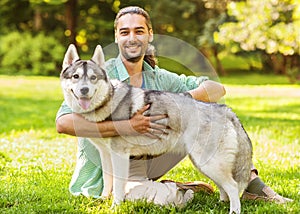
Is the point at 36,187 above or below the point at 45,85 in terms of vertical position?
above

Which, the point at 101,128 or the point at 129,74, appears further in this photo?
the point at 129,74

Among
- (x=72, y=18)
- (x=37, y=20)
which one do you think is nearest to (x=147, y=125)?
(x=72, y=18)

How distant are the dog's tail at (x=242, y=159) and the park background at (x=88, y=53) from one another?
27 cm

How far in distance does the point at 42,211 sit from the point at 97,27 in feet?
72.7

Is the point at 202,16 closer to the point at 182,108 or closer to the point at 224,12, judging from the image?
the point at 224,12

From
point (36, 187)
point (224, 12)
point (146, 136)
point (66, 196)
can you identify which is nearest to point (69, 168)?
point (36, 187)

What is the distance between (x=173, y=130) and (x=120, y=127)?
411 millimetres

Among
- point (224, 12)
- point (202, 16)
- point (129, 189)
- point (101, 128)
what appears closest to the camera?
point (101, 128)

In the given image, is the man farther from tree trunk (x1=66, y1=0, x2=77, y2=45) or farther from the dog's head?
tree trunk (x1=66, y1=0, x2=77, y2=45)

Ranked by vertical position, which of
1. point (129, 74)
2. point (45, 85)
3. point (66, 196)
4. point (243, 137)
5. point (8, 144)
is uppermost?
point (129, 74)

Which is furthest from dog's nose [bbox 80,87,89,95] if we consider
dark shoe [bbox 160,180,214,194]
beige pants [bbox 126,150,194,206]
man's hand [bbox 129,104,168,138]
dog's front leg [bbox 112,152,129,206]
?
dark shoe [bbox 160,180,214,194]

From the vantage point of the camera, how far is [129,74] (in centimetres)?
432

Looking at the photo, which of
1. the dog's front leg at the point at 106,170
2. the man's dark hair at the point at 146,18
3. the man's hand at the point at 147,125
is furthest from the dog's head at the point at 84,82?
the man's dark hair at the point at 146,18

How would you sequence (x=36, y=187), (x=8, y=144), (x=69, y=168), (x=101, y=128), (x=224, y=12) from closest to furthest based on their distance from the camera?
(x=101, y=128) → (x=36, y=187) → (x=69, y=168) → (x=8, y=144) → (x=224, y=12)
